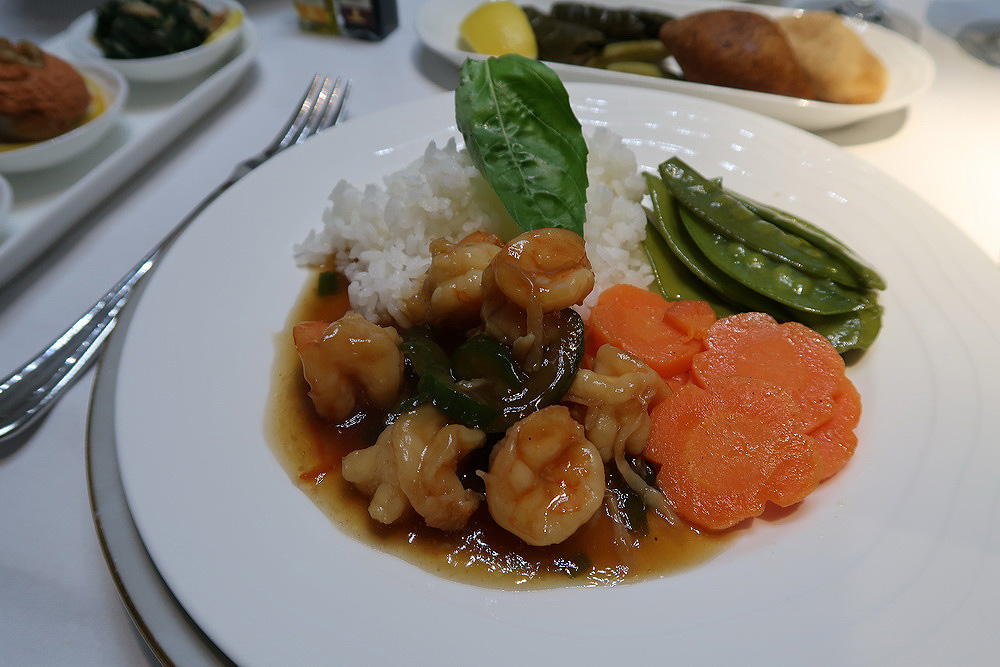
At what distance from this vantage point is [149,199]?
330cm

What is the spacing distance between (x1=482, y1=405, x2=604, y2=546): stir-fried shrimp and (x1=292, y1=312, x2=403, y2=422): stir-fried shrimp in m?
0.50

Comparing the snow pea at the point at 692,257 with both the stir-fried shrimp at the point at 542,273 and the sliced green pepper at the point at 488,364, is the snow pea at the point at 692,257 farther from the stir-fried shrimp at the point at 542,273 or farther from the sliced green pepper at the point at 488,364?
the sliced green pepper at the point at 488,364

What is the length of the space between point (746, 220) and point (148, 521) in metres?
2.35

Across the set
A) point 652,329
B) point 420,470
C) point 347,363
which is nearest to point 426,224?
point 347,363

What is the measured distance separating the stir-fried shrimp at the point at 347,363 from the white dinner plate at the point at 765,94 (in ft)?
7.42

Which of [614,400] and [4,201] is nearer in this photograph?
[614,400]

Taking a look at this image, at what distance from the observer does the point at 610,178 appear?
2.95m

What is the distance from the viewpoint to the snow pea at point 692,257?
2.49 metres

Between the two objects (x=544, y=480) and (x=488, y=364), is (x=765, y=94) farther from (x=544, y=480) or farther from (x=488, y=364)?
(x=544, y=480)

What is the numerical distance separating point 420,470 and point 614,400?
0.63 metres

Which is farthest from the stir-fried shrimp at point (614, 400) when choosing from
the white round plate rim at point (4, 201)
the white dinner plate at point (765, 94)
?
the white round plate rim at point (4, 201)

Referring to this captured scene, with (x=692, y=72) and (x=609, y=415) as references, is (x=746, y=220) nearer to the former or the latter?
(x=609, y=415)

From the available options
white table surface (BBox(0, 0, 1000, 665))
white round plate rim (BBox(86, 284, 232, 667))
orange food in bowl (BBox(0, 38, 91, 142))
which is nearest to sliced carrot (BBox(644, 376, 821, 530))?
white table surface (BBox(0, 0, 1000, 665))

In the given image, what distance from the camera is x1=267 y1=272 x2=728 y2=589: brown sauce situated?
1824 mm
